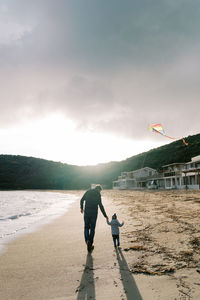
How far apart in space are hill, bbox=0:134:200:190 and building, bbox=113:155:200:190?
23.4m

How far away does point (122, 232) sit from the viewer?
7207 millimetres

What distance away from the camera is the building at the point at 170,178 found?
40.9m

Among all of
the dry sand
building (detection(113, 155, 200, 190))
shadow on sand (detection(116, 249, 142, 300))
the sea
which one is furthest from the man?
building (detection(113, 155, 200, 190))

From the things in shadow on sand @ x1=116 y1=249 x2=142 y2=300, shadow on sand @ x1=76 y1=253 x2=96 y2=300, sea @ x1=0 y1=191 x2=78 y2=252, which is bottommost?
sea @ x1=0 y1=191 x2=78 y2=252

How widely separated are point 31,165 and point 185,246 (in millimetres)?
162706

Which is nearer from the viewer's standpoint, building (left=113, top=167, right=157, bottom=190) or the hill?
building (left=113, top=167, right=157, bottom=190)

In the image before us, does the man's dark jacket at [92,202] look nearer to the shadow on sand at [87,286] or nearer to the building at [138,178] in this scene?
the shadow on sand at [87,286]

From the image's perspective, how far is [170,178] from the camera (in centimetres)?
5353

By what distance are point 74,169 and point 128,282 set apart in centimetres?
14313

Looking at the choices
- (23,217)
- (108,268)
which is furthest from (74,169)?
(108,268)

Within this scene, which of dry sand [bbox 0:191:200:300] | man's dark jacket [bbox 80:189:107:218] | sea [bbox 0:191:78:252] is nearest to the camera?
dry sand [bbox 0:191:200:300]

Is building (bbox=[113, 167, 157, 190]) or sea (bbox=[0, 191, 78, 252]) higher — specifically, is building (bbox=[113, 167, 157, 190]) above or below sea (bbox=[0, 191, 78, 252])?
above

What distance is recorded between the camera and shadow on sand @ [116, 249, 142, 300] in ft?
10.1

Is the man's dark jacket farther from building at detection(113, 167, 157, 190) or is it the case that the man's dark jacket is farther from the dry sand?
building at detection(113, 167, 157, 190)
